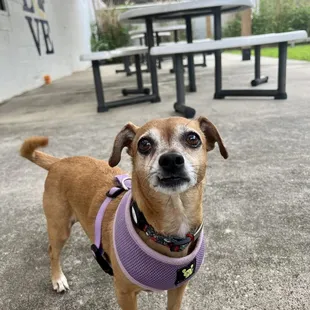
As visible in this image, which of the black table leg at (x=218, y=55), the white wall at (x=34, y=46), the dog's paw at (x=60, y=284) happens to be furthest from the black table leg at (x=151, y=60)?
the dog's paw at (x=60, y=284)

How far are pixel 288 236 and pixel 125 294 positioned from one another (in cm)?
105

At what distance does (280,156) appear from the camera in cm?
303

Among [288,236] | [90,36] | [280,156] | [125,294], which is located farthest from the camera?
[90,36]

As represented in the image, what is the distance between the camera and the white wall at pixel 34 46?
22.4 ft

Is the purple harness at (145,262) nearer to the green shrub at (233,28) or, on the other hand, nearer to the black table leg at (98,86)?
the black table leg at (98,86)

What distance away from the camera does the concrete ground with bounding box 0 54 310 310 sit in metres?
1.65

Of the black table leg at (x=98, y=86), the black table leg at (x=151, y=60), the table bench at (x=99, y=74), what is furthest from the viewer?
the black table leg at (x=151, y=60)

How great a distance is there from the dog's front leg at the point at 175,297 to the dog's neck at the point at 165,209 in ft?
0.90

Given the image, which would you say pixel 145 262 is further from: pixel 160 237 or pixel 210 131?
pixel 210 131

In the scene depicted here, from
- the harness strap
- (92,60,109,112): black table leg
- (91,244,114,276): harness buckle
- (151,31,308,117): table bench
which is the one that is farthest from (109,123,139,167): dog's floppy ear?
(92,60,109,112): black table leg

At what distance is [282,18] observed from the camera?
681 inches

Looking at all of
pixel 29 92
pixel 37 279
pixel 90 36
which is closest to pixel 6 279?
pixel 37 279

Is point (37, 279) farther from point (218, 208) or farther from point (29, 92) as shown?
point (29, 92)

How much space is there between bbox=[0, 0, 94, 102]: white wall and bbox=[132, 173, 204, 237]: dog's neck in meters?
5.94
